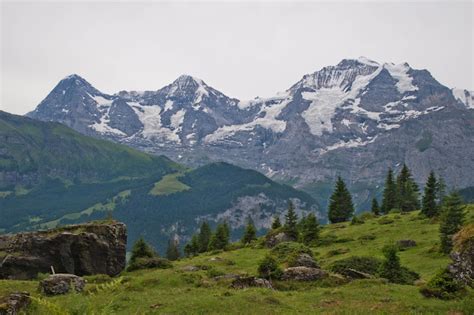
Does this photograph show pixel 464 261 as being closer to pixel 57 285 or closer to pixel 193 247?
pixel 57 285

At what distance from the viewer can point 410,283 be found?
3756cm

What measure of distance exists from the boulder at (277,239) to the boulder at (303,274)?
34584 millimetres

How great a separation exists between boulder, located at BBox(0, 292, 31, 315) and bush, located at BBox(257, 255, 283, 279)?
18.7 m

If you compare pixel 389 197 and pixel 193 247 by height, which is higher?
pixel 389 197

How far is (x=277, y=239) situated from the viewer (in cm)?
7400

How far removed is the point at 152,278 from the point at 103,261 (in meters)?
13.8

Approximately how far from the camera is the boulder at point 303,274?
1468 inches

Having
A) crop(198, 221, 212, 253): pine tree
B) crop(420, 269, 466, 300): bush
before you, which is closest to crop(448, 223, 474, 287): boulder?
crop(420, 269, 466, 300): bush

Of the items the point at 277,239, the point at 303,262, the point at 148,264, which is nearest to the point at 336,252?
the point at 277,239

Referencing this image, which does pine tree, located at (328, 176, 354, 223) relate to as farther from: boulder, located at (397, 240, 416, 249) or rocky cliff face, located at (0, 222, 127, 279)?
rocky cliff face, located at (0, 222, 127, 279)

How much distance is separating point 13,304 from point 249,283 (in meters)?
17.3

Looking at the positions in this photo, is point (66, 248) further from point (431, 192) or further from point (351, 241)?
point (431, 192)

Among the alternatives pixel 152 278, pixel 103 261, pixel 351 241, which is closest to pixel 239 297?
pixel 152 278

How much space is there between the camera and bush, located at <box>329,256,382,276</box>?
40.7 meters
